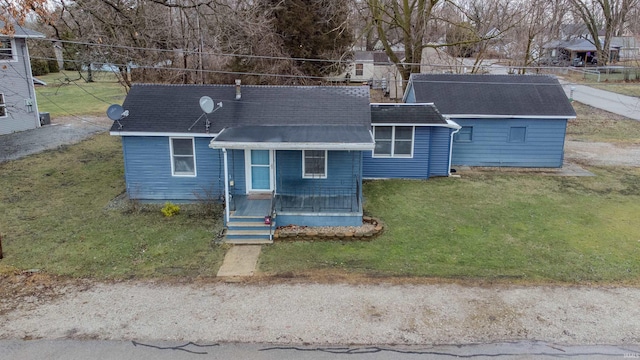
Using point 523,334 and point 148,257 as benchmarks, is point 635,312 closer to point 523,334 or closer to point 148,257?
point 523,334

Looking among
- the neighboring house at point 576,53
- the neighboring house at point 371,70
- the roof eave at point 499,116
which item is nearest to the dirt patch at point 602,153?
the roof eave at point 499,116

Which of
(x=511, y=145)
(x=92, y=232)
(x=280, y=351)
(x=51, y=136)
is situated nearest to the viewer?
(x=280, y=351)

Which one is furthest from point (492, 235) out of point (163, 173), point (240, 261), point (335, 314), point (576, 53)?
point (576, 53)

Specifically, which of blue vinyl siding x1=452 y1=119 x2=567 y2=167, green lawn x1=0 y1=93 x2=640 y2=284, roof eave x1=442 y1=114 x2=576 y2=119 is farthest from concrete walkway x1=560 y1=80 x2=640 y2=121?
green lawn x1=0 y1=93 x2=640 y2=284

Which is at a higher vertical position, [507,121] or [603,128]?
[507,121]

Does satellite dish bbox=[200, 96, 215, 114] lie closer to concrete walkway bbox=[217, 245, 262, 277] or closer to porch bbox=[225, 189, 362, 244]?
porch bbox=[225, 189, 362, 244]

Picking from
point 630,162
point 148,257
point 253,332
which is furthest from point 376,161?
point 630,162

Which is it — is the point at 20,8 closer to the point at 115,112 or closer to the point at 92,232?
the point at 115,112
